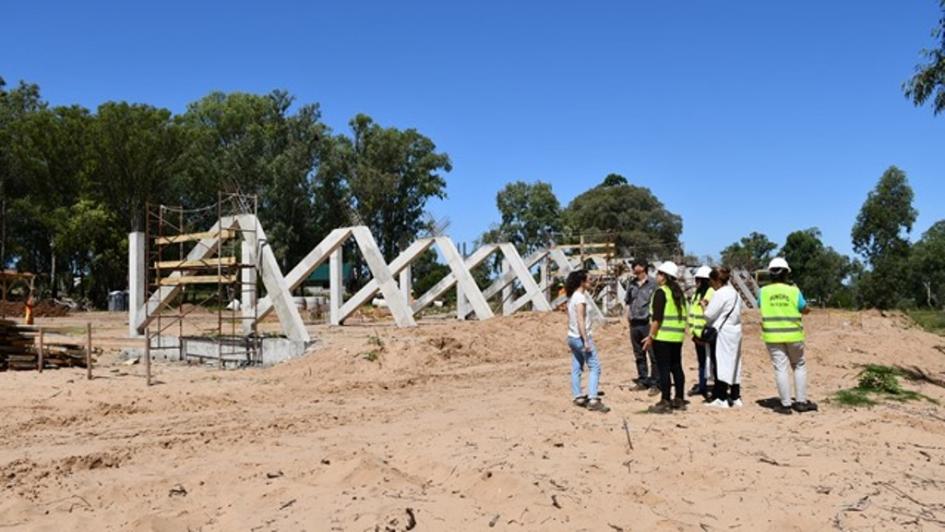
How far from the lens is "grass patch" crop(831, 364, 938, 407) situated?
9297 millimetres

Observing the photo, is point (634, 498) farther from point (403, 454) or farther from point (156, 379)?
point (156, 379)

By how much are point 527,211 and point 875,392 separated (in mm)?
41786

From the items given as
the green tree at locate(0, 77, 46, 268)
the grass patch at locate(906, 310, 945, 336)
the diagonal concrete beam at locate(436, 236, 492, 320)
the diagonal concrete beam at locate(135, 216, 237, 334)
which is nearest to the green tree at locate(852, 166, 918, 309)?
the grass patch at locate(906, 310, 945, 336)

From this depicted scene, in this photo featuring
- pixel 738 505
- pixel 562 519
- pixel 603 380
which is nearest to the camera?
pixel 562 519

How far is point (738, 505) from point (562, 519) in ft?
4.24

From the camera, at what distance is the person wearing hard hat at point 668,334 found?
26.9ft

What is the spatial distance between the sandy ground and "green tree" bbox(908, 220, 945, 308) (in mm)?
40421

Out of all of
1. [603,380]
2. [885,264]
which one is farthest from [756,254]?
[603,380]

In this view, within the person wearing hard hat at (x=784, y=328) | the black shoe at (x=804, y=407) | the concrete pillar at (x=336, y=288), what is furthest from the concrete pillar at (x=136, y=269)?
the black shoe at (x=804, y=407)

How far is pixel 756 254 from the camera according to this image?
65.0 meters

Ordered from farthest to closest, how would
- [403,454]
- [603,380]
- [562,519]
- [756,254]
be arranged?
1. [756,254]
2. [603,380]
3. [403,454]
4. [562,519]

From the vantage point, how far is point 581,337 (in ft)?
27.5

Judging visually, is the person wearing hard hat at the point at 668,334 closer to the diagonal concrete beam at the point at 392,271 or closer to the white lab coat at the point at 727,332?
the white lab coat at the point at 727,332

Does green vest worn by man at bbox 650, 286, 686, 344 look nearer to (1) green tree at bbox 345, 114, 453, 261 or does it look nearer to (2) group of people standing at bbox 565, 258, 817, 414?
(2) group of people standing at bbox 565, 258, 817, 414
